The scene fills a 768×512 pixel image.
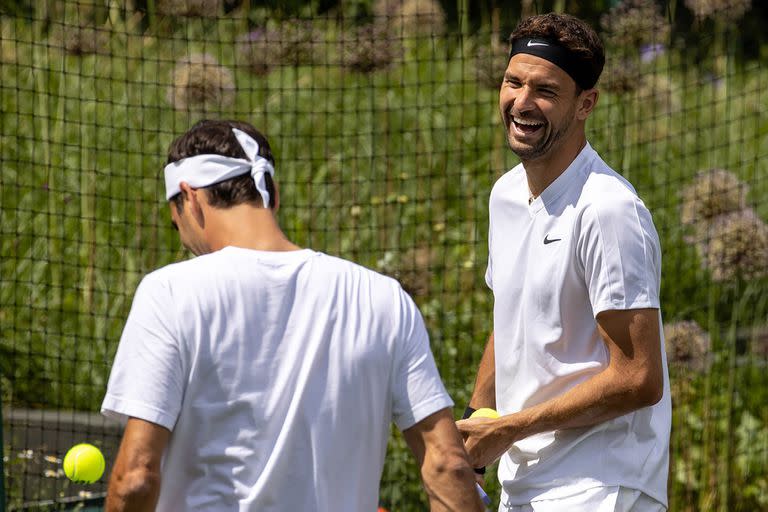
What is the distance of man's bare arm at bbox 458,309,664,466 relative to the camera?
120 inches

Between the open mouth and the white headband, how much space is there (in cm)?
76

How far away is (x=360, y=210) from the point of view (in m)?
7.57

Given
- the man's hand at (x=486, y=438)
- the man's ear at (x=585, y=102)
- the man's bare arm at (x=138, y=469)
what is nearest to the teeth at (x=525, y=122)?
the man's ear at (x=585, y=102)

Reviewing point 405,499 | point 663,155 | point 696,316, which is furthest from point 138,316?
point 663,155

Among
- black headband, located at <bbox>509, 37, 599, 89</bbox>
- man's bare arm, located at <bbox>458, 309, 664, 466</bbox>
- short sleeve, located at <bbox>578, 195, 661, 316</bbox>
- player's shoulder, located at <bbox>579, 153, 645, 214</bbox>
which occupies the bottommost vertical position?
man's bare arm, located at <bbox>458, 309, 664, 466</bbox>

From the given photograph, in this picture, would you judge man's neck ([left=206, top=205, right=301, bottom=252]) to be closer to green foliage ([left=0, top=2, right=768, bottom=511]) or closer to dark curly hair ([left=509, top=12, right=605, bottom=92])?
dark curly hair ([left=509, top=12, right=605, bottom=92])

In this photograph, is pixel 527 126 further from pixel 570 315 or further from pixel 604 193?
pixel 570 315

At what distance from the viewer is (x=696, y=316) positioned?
7219mm

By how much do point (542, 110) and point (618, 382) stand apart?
0.71 m

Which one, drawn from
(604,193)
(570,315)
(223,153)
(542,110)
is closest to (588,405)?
(570,315)

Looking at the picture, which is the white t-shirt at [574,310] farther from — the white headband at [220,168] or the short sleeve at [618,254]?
the white headband at [220,168]

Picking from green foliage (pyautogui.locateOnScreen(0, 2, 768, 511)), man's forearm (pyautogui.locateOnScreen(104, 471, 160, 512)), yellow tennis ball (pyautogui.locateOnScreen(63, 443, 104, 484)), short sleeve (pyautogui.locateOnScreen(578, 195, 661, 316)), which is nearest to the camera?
man's forearm (pyautogui.locateOnScreen(104, 471, 160, 512))

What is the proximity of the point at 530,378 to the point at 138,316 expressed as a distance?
3.77 feet

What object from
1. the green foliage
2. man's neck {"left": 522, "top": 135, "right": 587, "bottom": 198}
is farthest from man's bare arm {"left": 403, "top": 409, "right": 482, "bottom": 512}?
the green foliage
